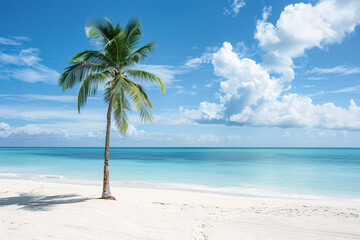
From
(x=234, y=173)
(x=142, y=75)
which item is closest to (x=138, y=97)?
(x=142, y=75)

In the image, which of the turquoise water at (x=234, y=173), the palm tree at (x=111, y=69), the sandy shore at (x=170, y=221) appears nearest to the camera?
the sandy shore at (x=170, y=221)

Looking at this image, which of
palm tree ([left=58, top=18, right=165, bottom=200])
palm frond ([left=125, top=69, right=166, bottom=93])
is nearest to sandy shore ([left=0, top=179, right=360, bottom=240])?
palm tree ([left=58, top=18, right=165, bottom=200])

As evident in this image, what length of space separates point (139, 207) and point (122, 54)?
5378mm

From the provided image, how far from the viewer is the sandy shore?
4867 millimetres

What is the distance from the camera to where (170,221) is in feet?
19.3

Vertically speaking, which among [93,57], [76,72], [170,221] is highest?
[93,57]

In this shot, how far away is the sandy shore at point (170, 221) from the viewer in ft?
16.0

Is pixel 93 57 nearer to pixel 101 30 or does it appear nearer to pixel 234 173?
pixel 101 30

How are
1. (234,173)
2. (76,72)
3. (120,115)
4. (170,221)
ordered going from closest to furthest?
(170,221)
(76,72)
(120,115)
(234,173)

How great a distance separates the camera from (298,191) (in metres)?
12.8

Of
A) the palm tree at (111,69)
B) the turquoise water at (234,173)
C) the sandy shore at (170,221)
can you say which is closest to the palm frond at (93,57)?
the palm tree at (111,69)

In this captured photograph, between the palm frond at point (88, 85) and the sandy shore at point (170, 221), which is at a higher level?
the palm frond at point (88, 85)

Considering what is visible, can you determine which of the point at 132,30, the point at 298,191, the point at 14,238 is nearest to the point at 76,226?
the point at 14,238

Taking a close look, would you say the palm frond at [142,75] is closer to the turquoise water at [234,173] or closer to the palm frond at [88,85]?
the palm frond at [88,85]
